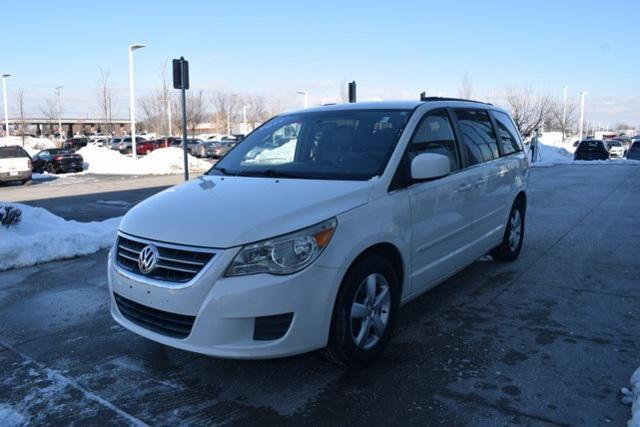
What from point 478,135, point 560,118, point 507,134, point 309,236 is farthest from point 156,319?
point 560,118

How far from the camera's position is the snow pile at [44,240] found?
683 cm

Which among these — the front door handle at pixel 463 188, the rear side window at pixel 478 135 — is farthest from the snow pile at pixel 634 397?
the rear side window at pixel 478 135

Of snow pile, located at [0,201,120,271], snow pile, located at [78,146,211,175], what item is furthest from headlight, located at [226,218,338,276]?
snow pile, located at [78,146,211,175]

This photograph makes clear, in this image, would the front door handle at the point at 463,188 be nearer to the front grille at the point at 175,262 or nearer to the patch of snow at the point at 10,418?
the front grille at the point at 175,262

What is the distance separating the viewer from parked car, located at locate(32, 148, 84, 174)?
27.5m

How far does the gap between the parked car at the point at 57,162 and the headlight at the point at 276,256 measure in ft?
90.2

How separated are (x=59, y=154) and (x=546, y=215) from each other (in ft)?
81.7

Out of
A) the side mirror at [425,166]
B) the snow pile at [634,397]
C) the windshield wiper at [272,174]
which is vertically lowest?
the snow pile at [634,397]

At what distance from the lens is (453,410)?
321 centimetres

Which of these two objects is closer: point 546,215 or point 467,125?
point 467,125

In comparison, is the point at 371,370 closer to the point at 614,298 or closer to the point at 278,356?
the point at 278,356

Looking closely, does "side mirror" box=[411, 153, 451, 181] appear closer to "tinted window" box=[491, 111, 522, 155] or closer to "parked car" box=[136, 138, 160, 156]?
"tinted window" box=[491, 111, 522, 155]

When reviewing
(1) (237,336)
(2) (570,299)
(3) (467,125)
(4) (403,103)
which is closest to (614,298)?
(2) (570,299)

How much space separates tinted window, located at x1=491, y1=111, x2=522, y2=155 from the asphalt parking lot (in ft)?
4.71
